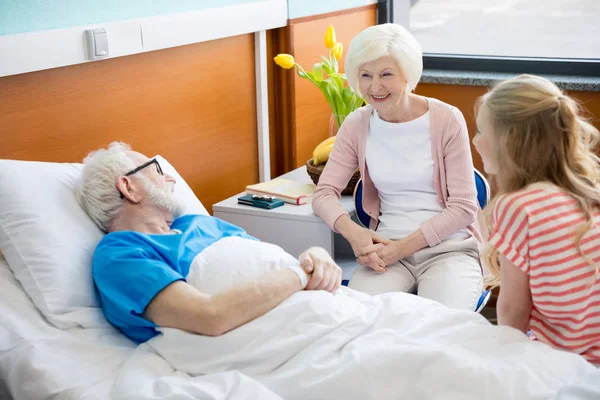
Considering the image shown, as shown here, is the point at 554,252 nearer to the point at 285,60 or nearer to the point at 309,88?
the point at 285,60

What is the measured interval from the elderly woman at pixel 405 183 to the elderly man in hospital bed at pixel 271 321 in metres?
0.40

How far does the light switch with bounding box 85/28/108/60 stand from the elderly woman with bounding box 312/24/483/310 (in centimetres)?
69

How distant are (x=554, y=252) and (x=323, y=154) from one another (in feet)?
4.27

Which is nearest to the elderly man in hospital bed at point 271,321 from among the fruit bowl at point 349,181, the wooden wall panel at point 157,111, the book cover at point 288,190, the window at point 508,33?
the wooden wall panel at point 157,111

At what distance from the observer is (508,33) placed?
346 centimetres

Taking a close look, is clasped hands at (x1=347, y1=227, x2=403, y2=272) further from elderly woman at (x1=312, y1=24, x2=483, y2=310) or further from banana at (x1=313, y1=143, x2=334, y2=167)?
banana at (x1=313, y1=143, x2=334, y2=167)

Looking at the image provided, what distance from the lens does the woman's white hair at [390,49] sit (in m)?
2.21

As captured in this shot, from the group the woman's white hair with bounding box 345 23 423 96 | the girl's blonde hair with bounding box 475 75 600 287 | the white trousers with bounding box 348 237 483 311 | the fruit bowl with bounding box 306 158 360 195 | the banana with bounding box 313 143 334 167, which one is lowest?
the white trousers with bounding box 348 237 483 311

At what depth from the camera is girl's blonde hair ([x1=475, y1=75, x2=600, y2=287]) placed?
57.7 inches

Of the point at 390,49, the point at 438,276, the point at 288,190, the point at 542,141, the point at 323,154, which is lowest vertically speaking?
the point at 438,276

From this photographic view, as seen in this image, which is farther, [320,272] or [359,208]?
[359,208]

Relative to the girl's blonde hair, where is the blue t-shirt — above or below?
below

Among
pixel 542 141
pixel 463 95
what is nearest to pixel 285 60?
pixel 463 95

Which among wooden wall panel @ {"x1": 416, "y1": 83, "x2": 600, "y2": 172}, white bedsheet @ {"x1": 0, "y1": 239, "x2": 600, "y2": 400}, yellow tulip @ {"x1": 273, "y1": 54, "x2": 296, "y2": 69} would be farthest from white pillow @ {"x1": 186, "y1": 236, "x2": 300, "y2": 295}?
wooden wall panel @ {"x1": 416, "y1": 83, "x2": 600, "y2": 172}
